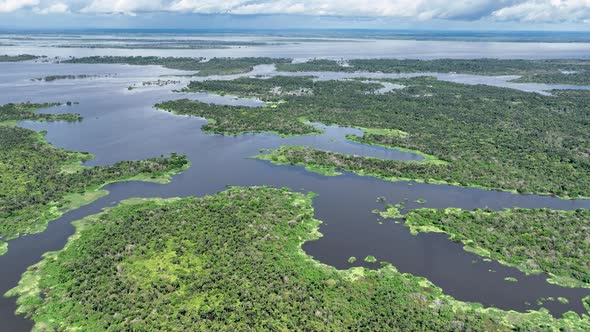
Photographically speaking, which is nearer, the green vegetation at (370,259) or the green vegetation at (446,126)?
the green vegetation at (370,259)

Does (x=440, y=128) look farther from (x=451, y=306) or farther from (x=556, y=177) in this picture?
(x=451, y=306)

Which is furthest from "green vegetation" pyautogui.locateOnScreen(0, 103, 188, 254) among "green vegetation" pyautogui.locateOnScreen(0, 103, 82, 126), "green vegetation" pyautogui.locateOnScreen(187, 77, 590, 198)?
"green vegetation" pyautogui.locateOnScreen(187, 77, 590, 198)

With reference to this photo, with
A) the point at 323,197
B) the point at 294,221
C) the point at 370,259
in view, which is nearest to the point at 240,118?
the point at 323,197

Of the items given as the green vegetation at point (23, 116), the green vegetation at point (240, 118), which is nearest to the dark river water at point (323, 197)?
the green vegetation at point (240, 118)

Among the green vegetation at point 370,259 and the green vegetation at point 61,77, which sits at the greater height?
the green vegetation at point 61,77

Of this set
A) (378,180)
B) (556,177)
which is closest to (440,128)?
(556,177)

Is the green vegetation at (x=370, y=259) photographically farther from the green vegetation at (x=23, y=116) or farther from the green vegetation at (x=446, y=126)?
the green vegetation at (x=23, y=116)
